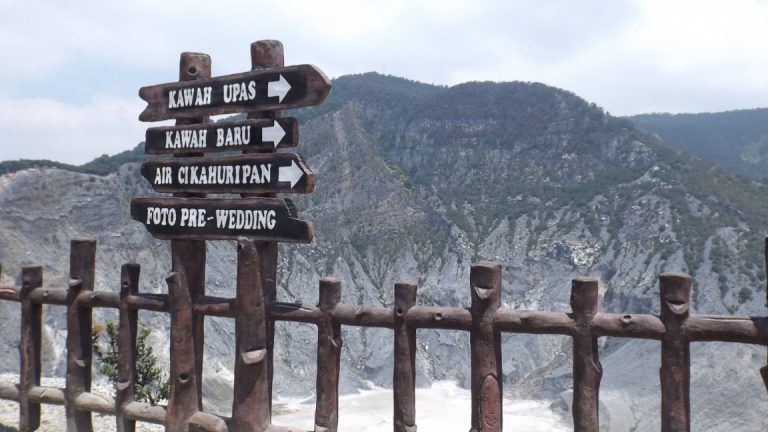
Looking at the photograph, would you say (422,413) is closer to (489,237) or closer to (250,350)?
(489,237)

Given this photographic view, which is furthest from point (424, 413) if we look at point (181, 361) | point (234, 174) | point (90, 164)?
point (90, 164)

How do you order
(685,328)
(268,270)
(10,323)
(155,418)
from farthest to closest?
(10,323)
(155,418)
(268,270)
(685,328)

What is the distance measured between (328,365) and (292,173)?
64.0 inches

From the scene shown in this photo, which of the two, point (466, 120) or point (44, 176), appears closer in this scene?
point (44, 176)

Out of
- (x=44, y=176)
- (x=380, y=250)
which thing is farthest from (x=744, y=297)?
(x=44, y=176)

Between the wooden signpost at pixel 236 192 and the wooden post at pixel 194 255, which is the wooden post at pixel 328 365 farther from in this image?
the wooden post at pixel 194 255

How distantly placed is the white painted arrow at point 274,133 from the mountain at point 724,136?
8481 centimetres

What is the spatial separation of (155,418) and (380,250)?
31951 mm

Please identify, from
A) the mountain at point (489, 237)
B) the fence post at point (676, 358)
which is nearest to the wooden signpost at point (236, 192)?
the fence post at point (676, 358)

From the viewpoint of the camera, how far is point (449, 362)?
3139 centimetres

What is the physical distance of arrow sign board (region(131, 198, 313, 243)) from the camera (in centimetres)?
593

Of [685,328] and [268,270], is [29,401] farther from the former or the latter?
[685,328]

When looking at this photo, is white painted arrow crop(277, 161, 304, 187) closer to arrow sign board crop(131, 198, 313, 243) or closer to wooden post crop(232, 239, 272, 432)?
arrow sign board crop(131, 198, 313, 243)

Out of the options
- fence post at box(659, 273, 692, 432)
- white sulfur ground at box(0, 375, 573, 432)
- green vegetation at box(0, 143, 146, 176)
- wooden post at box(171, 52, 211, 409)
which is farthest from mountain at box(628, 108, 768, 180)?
fence post at box(659, 273, 692, 432)
